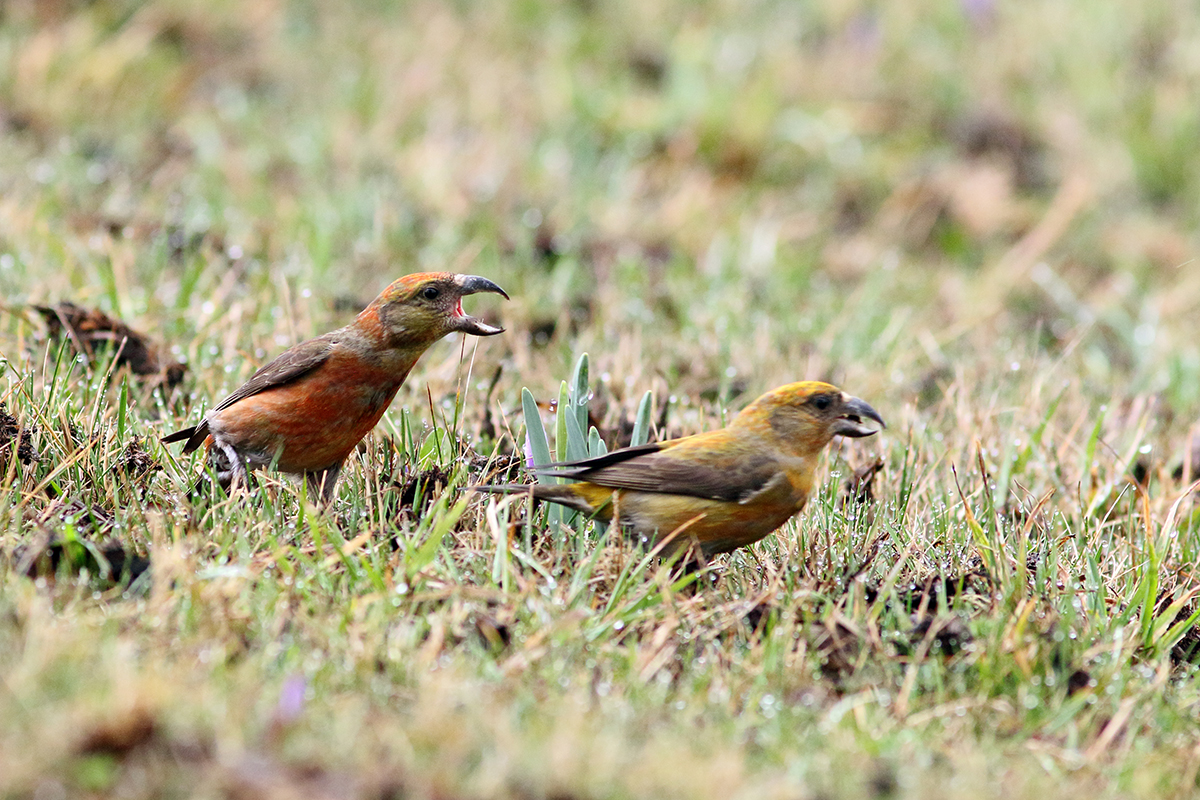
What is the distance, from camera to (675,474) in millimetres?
3926

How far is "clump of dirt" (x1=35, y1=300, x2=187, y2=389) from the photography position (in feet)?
16.7

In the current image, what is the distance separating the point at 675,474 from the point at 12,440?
1.84 m

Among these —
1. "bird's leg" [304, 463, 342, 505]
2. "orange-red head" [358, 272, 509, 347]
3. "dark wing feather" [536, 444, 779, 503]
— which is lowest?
"bird's leg" [304, 463, 342, 505]

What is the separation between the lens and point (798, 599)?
3.62 meters

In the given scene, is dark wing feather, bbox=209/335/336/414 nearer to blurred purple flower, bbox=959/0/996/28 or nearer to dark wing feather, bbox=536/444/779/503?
dark wing feather, bbox=536/444/779/503

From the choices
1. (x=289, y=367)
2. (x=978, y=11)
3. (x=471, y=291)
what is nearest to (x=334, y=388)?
(x=289, y=367)

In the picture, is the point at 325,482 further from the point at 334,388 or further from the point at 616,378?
the point at 616,378

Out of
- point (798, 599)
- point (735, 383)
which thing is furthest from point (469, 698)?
point (735, 383)

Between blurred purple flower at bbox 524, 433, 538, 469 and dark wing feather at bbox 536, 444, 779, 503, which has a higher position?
dark wing feather at bbox 536, 444, 779, 503

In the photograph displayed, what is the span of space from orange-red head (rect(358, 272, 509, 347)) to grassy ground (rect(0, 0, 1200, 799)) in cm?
32

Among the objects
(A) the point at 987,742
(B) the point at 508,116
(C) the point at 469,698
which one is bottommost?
(A) the point at 987,742

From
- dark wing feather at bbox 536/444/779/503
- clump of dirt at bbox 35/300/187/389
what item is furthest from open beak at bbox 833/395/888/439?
clump of dirt at bbox 35/300/187/389

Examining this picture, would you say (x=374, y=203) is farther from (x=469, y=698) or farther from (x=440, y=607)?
(x=469, y=698)

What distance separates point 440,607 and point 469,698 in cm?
65
